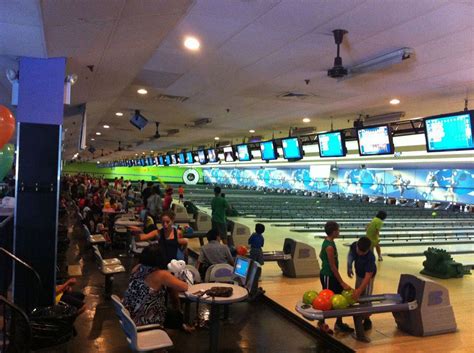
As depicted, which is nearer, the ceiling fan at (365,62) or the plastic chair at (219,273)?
the ceiling fan at (365,62)

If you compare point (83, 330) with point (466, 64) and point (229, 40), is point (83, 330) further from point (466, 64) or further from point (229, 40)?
point (466, 64)

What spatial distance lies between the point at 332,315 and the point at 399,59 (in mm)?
2902

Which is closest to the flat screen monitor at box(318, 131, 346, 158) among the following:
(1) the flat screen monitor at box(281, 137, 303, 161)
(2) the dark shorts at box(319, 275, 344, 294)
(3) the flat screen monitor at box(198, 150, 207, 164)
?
(1) the flat screen monitor at box(281, 137, 303, 161)

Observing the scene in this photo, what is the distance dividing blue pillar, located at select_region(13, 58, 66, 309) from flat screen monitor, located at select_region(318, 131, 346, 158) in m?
5.37

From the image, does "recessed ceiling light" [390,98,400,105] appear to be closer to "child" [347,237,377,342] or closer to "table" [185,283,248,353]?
"child" [347,237,377,342]

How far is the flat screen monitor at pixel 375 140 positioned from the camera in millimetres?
7094

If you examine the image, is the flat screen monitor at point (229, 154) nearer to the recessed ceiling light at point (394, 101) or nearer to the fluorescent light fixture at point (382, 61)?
the recessed ceiling light at point (394, 101)

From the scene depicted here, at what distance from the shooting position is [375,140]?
287 inches

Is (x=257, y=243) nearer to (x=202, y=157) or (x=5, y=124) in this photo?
(x=5, y=124)

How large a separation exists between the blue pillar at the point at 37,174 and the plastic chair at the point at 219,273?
1.73m

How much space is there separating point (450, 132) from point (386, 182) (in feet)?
60.0

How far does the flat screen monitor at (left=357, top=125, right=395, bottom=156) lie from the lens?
709 cm

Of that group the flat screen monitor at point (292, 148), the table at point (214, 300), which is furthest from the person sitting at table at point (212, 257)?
the flat screen monitor at point (292, 148)

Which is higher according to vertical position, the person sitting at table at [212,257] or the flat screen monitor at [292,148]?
the flat screen monitor at [292,148]
